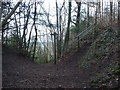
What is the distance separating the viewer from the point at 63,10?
600 inches

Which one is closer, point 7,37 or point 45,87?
point 45,87

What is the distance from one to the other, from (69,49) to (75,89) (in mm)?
8303

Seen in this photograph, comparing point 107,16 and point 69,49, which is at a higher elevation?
point 107,16

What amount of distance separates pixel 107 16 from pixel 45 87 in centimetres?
741

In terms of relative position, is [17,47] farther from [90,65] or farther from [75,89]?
[75,89]

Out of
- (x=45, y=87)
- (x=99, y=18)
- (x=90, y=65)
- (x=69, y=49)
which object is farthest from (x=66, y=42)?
(x=45, y=87)

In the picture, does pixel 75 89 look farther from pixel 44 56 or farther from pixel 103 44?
pixel 44 56

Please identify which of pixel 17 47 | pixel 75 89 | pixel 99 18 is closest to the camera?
pixel 75 89

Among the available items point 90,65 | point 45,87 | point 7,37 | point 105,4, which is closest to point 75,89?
point 45,87

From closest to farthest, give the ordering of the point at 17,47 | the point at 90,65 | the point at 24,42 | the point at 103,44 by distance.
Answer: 1. the point at 90,65
2. the point at 103,44
3. the point at 17,47
4. the point at 24,42

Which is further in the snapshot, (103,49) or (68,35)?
(68,35)

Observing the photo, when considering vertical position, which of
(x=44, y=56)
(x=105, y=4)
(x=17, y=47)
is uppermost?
(x=105, y=4)

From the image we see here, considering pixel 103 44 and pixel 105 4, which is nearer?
pixel 103 44

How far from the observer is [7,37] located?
46.2 feet
